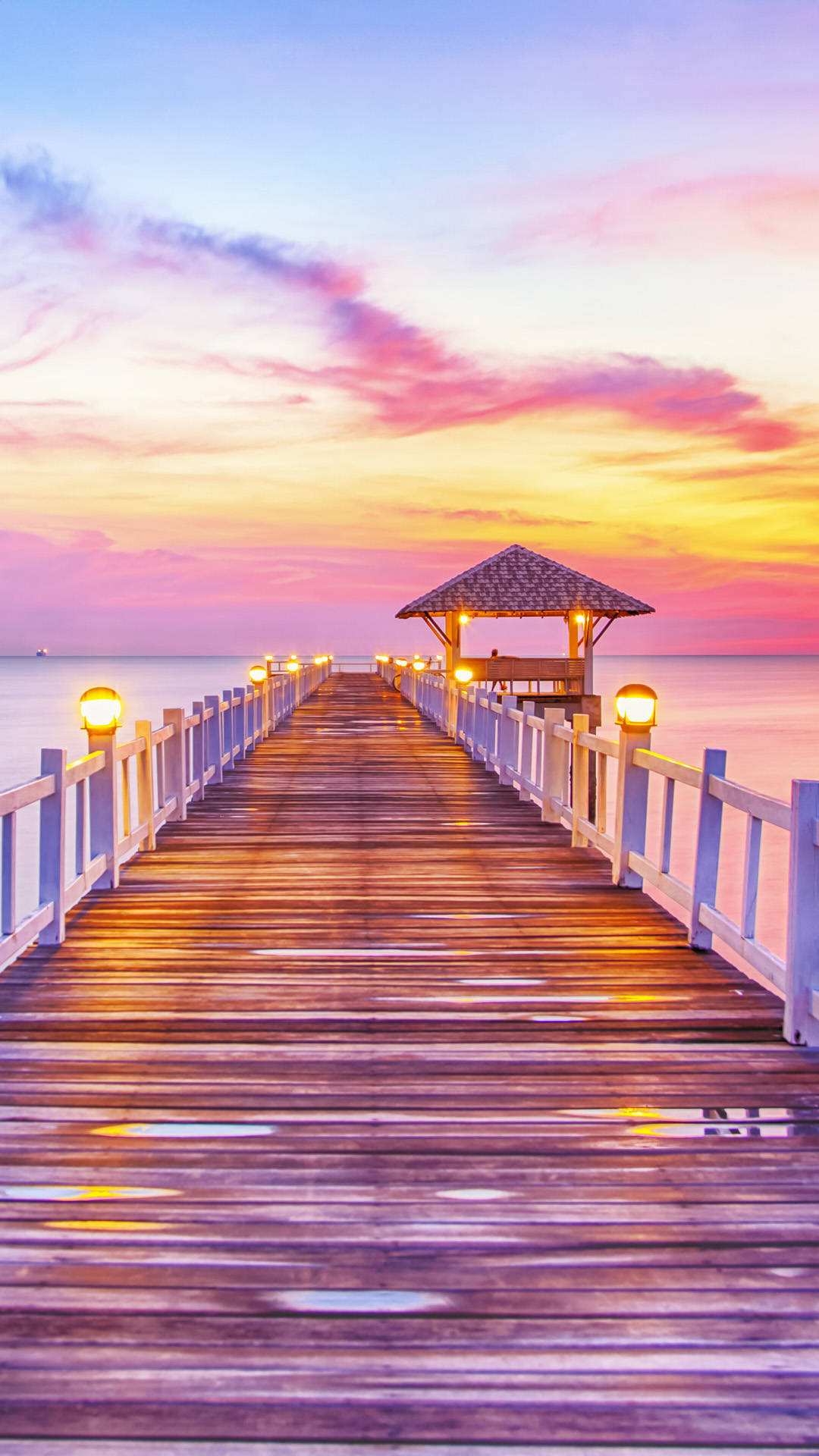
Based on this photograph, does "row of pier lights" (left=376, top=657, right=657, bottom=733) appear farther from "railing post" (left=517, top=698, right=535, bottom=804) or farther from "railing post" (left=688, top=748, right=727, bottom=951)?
"railing post" (left=517, top=698, right=535, bottom=804)

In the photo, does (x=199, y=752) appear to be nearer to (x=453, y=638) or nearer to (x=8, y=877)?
(x=8, y=877)

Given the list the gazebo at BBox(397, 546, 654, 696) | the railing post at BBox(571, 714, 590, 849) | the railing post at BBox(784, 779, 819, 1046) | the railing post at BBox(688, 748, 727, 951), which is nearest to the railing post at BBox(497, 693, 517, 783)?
the railing post at BBox(571, 714, 590, 849)

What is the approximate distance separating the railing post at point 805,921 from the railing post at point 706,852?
129 cm

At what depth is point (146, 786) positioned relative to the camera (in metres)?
8.38

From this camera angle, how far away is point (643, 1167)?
3193mm

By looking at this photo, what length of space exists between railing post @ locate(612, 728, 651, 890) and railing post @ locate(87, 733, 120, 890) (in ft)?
12.4

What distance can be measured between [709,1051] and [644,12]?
49.6 feet

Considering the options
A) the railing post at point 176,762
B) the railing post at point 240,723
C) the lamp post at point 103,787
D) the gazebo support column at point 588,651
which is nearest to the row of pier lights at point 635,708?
the lamp post at point 103,787

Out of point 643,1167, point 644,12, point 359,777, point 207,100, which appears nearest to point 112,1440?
point 643,1167

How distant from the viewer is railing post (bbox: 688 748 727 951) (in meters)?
5.66

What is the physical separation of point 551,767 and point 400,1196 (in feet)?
24.0

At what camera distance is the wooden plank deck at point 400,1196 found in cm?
217

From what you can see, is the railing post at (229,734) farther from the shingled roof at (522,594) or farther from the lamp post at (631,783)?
the shingled roof at (522,594)

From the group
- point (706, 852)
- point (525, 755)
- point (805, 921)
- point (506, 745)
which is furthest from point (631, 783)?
point (506, 745)
